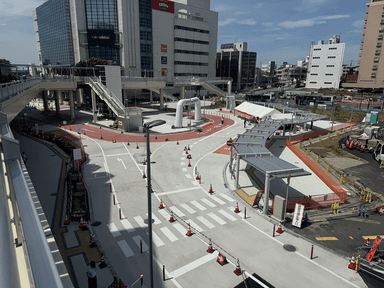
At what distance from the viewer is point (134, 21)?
294 feet

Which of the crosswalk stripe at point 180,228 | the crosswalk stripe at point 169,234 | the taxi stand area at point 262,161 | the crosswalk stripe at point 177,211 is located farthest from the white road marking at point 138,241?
the taxi stand area at point 262,161

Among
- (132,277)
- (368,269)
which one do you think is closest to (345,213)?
(368,269)

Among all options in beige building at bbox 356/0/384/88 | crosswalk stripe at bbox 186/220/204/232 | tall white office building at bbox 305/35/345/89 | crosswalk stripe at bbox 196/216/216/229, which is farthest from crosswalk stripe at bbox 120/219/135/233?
tall white office building at bbox 305/35/345/89

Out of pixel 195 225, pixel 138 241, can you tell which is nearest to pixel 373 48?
pixel 195 225

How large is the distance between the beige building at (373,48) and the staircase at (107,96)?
10445 centimetres

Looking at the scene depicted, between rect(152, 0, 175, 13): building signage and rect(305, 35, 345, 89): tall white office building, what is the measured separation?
271ft

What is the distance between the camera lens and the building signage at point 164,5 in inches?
3682

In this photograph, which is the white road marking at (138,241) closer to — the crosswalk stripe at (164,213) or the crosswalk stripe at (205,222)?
the crosswalk stripe at (164,213)

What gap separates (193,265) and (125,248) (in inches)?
159

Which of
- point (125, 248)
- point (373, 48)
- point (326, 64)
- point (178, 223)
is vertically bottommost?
point (178, 223)

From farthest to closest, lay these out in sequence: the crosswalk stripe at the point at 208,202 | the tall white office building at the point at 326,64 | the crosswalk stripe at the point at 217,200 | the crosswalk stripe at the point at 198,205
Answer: the tall white office building at the point at 326,64
the crosswalk stripe at the point at 217,200
the crosswalk stripe at the point at 208,202
the crosswalk stripe at the point at 198,205

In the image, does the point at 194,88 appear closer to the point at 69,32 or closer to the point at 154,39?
the point at 154,39

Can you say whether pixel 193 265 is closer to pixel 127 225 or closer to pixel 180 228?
pixel 180 228

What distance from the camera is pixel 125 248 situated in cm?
Result: 1469
